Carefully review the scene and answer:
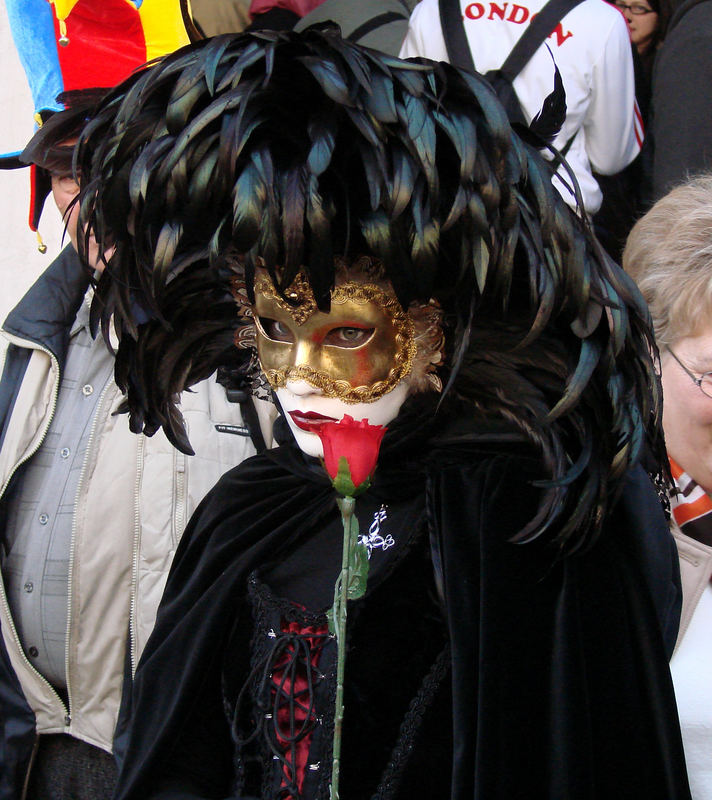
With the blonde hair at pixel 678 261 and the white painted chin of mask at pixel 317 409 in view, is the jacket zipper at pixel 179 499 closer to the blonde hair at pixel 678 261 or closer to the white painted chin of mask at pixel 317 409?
the white painted chin of mask at pixel 317 409

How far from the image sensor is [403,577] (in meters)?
1.56

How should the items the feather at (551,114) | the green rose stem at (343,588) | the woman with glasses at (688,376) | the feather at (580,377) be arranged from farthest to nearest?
the woman with glasses at (688,376) → the feather at (551,114) → the feather at (580,377) → the green rose stem at (343,588)

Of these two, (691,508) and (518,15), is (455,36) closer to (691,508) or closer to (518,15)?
(518,15)

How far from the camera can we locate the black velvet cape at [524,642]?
137 centimetres

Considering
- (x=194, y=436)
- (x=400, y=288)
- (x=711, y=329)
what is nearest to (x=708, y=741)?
(x=711, y=329)

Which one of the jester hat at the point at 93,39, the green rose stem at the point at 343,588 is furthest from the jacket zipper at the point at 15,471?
the green rose stem at the point at 343,588

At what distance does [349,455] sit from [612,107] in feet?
4.76

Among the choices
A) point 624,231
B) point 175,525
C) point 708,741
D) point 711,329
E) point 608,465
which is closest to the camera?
point 608,465

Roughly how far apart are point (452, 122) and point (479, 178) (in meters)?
0.08

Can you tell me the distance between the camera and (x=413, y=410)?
5.07 ft

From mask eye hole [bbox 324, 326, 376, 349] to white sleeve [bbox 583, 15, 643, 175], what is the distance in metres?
1.20

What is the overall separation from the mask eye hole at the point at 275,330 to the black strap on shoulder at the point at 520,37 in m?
1.04

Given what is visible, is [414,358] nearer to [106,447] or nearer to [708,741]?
Answer: [708,741]

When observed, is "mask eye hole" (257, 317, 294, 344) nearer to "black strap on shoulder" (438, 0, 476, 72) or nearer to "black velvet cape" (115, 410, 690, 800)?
"black velvet cape" (115, 410, 690, 800)
